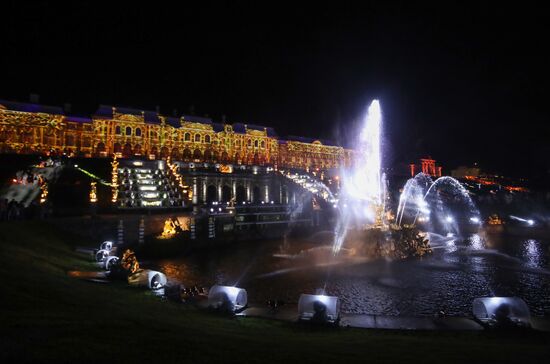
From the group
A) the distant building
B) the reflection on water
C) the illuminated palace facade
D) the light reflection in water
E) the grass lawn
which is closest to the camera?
the grass lawn

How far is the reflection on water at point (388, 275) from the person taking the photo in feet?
57.7

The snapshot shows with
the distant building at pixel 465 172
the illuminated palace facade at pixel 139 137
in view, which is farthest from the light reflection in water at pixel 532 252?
the distant building at pixel 465 172

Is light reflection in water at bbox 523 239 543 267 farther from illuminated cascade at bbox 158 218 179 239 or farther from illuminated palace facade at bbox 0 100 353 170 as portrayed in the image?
illuminated palace facade at bbox 0 100 353 170

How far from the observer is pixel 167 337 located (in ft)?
26.9

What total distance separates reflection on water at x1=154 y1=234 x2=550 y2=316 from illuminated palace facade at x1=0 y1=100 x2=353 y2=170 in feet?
144

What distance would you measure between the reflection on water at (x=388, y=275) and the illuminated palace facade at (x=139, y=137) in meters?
43.9

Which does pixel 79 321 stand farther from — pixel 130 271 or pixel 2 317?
pixel 130 271

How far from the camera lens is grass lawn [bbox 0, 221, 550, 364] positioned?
6.88 metres

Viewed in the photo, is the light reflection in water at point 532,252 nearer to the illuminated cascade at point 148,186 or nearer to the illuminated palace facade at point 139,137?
the illuminated cascade at point 148,186

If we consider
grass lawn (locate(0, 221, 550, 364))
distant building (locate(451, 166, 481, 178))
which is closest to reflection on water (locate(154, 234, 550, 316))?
grass lawn (locate(0, 221, 550, 364))

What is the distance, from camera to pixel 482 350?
891 centimetres

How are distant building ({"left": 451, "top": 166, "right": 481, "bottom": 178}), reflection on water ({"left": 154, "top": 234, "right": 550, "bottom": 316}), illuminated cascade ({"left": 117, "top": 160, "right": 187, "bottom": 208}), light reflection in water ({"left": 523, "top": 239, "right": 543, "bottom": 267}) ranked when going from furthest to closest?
distant building ({"left": 451, "top": 166, "right": 481, "bottom": 178}) → illuminated cascade ({"left": 117, "top": 160, "right": 187, "bottom": 208}) → light reflection in water ({"left": 523, "top": 239, "right": 543, "bottom": 267}) → reflection on water ({"left": 154, "top": 234, "right": 550, "bottom": 316})

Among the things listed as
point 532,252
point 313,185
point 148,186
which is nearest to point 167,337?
point 532,252

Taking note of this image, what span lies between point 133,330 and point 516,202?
297ft
